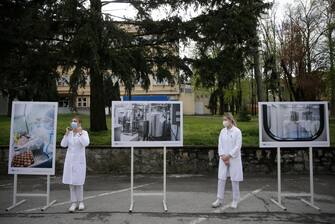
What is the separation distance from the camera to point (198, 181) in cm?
1476

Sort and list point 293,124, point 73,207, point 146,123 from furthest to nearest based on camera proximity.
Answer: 1. point 293,124
2. point 146,123
3. point 73,207

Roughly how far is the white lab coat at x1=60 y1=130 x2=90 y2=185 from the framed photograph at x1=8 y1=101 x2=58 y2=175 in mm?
881

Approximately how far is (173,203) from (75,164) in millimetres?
2522

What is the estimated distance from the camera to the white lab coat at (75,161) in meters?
9.91

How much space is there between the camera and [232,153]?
10188 mm

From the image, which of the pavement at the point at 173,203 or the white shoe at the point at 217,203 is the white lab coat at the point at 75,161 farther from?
the white shoe at the point at 217,203

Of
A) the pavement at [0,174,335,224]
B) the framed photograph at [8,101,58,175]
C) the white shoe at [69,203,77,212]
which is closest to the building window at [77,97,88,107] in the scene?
the pavement at [0,174,335,224]

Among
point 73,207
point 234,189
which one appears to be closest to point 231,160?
point 234,189

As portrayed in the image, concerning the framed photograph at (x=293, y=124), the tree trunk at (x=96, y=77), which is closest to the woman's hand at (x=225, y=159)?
the framed photograph at (x=293, y=124)

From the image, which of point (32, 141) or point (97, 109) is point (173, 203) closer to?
point (32, 141)

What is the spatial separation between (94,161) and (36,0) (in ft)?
20.8

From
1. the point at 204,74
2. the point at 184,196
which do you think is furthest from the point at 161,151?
the point at 184,196

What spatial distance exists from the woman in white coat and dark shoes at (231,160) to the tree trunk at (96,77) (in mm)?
7012

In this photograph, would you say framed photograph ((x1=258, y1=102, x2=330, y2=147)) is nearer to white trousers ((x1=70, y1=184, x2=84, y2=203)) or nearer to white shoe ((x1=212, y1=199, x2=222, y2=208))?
white shoe ((x1=212, y1=199, x2=222, y2=208))
